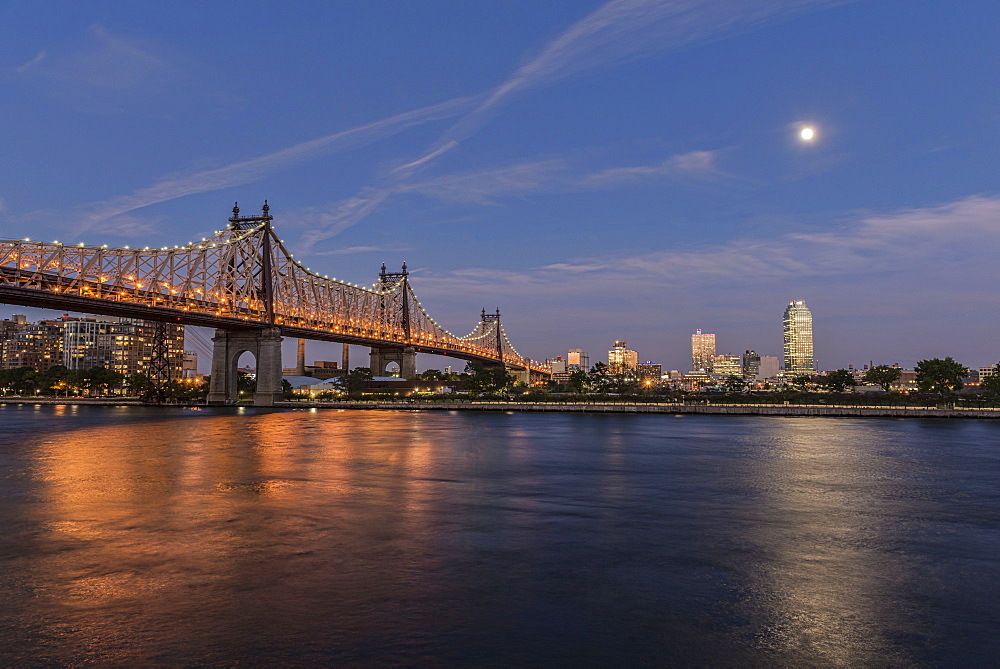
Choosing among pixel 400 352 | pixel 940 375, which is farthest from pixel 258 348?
pixel 940 375

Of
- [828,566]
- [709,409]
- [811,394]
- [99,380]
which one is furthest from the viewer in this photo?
[99,380]

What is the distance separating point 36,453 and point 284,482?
24.2 metres

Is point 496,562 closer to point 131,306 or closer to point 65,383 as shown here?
point 131,306

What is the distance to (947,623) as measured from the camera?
1471 cm

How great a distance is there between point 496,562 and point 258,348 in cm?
10281

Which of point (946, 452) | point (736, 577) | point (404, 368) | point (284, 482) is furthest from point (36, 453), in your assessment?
point (404, 368)

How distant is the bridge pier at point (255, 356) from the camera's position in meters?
112

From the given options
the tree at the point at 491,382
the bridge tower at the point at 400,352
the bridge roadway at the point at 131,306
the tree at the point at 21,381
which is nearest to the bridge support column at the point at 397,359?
the bridge tower at the point at 400,352

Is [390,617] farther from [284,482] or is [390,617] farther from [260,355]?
[260,355]

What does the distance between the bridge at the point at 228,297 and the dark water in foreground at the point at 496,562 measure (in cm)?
4908

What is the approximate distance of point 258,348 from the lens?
373 feet

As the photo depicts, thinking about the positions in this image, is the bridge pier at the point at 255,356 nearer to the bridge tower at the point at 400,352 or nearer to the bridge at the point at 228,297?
the bridge at the point at 228,297

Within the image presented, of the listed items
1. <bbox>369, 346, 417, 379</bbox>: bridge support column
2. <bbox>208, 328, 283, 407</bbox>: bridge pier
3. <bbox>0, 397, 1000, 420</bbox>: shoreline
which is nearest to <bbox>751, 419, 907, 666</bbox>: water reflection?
<bbox>0, 397, 1000, 420</bbox>: shoreline

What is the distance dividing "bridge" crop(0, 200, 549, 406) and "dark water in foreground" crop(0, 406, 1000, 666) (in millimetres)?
49078
